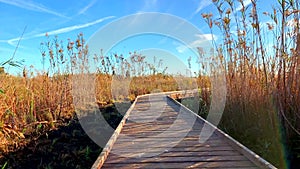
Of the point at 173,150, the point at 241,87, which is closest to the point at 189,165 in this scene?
the point at 173,150

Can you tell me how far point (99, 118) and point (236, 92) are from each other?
239 centimetres

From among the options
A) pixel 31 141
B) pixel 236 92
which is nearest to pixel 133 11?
pixel 236 92

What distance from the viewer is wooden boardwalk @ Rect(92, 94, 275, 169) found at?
87.2 inches

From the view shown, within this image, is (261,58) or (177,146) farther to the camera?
(261,58)

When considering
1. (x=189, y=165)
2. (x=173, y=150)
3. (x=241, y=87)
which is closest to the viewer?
(x=189, y=165)

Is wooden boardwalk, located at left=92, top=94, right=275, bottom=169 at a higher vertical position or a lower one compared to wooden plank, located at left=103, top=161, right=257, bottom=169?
higher

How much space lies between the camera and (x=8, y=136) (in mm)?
3014

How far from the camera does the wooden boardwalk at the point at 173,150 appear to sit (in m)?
2.21

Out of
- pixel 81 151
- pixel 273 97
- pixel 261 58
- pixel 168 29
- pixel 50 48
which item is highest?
pixel 168 29

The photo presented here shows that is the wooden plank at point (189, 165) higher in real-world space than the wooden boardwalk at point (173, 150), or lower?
lower

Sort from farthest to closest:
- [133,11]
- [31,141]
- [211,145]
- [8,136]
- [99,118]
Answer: [133,11]
[99,118]
[31,141]
[8,136]
[211,145]

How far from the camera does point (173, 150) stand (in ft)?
8.54

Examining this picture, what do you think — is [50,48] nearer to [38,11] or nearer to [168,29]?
[38,11]

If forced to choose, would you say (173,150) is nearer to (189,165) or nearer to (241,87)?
(189,165)
